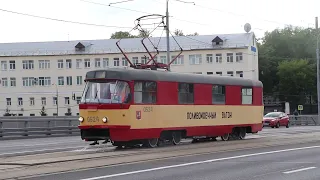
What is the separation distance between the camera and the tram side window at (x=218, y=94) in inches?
953

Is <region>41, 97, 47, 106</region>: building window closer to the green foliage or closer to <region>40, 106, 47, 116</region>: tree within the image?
<region>40, 106, 47, 116</region>: tree

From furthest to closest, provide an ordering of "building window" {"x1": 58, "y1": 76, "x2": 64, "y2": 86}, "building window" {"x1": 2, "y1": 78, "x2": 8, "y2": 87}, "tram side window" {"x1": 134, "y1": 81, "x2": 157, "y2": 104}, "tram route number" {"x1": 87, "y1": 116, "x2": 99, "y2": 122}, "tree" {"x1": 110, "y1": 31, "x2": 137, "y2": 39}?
"tree" {"x1": 110, "y1": 31, "x2": 137, "y2": 39}, "building window" {"x1": 2, "y1": 78, "x2": 8, "y2": 87}, "building window" {"x1": 58, "y1": 76, "x2": 64, "y2": 86}, "tram side window" {"x1": 134, "y1": 81, "x2": 157, "y2": 104}, "tram route number" {"x1": 87, "y1": 116, "x2": 99, "y2": 122}

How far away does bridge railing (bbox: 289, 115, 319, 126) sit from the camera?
59.2m

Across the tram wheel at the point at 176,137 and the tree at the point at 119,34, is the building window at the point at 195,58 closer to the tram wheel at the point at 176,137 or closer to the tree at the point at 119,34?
the tree at the point at 119,34

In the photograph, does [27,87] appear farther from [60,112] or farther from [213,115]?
[213,115]

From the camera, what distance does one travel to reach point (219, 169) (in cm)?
1355

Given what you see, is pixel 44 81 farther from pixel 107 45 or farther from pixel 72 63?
pixel 107 45

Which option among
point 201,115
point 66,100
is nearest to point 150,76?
point 201,115

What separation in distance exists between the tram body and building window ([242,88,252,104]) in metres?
0.34

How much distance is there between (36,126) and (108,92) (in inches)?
565

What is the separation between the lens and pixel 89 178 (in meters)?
11.8

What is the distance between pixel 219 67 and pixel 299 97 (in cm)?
1904

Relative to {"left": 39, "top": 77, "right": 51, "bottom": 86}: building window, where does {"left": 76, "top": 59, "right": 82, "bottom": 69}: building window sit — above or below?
above

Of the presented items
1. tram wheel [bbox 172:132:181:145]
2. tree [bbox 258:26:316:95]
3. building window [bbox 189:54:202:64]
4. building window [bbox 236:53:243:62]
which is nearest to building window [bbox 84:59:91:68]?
building window [bbox 189:54:202:64]
